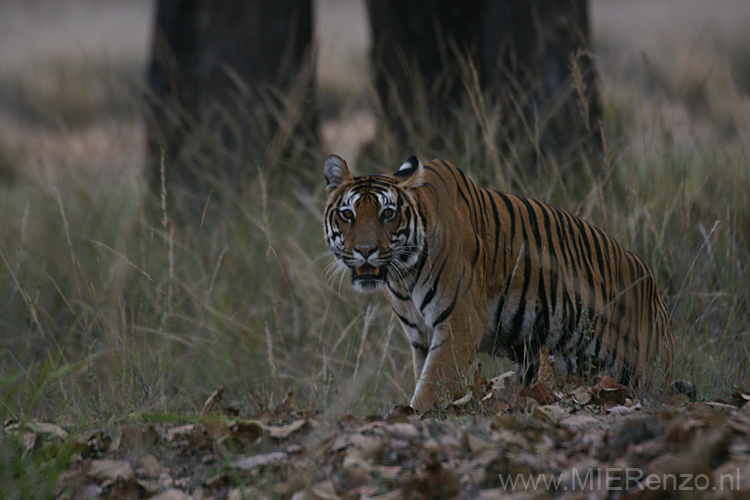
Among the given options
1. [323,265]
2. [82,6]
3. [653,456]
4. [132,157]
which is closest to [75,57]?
[82,6]

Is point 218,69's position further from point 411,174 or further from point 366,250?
point 366,250

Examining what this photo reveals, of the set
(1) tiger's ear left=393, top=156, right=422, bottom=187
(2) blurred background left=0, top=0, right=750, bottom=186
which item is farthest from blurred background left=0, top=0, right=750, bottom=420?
(1) tiger's ear left=393, top=156, right=422, bottom=187

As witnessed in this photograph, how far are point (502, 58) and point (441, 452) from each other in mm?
4693

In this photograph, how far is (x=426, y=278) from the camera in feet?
12.3

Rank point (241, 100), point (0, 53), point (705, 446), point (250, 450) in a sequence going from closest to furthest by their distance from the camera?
point (705, 446), point (250, 450), point (241, 100), point (0, 53)

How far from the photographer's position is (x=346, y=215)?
373 cm

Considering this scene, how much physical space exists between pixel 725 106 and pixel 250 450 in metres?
6.24

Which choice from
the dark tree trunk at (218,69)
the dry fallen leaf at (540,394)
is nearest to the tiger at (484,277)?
the dry fallen leaf at (540,394)

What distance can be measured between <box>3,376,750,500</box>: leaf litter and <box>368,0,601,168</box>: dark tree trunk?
9.54ft

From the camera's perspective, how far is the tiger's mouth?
366 centimetres

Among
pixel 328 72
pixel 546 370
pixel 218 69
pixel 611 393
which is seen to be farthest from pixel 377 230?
pixel 328 72

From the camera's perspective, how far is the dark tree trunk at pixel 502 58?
606cm

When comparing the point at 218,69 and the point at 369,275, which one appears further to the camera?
the point at 218,69

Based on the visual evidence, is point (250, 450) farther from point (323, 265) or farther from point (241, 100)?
point (241, 100)
